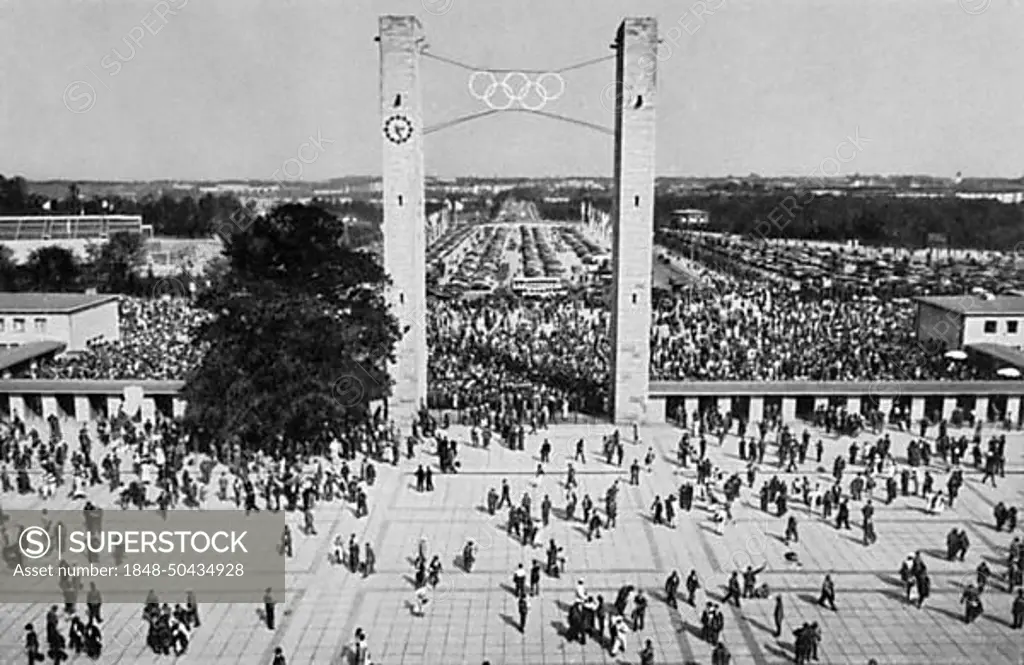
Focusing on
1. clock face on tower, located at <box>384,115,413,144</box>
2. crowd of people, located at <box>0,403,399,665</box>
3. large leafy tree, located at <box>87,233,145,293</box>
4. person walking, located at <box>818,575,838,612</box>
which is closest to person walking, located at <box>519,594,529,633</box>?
crowd of people, located at <box>0,403,399,665</box>

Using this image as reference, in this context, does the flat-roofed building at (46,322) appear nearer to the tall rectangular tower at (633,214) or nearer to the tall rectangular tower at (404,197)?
the tall rectangular tower at (404,197)

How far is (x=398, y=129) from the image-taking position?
32.2m

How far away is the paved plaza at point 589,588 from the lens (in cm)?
1781

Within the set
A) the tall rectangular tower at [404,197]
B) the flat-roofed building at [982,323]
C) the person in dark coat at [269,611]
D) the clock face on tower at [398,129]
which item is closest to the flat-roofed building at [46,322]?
the tall rectangular tower at [404,197]

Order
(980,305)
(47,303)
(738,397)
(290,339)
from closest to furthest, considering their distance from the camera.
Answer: (290,339) < (738,397) < (980,305) < (47,303)

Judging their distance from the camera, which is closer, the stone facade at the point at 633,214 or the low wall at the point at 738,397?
the stone facade at the point at 633,214

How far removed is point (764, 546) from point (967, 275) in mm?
61891

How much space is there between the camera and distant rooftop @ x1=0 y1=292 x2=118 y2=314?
40281 millimetres

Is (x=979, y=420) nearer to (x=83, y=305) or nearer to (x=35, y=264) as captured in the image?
(x=83, y=305)

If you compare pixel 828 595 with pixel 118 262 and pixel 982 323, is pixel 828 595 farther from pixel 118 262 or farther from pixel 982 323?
pixel 118 262

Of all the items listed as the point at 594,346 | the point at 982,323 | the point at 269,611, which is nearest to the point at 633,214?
the point at 594,346

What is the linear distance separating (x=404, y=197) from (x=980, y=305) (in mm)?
24301

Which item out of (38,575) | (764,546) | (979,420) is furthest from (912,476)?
(38,575)

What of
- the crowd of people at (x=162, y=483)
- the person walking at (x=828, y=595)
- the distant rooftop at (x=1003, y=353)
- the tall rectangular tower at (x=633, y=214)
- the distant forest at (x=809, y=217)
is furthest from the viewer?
the distant forest at (x=809, y=217)
